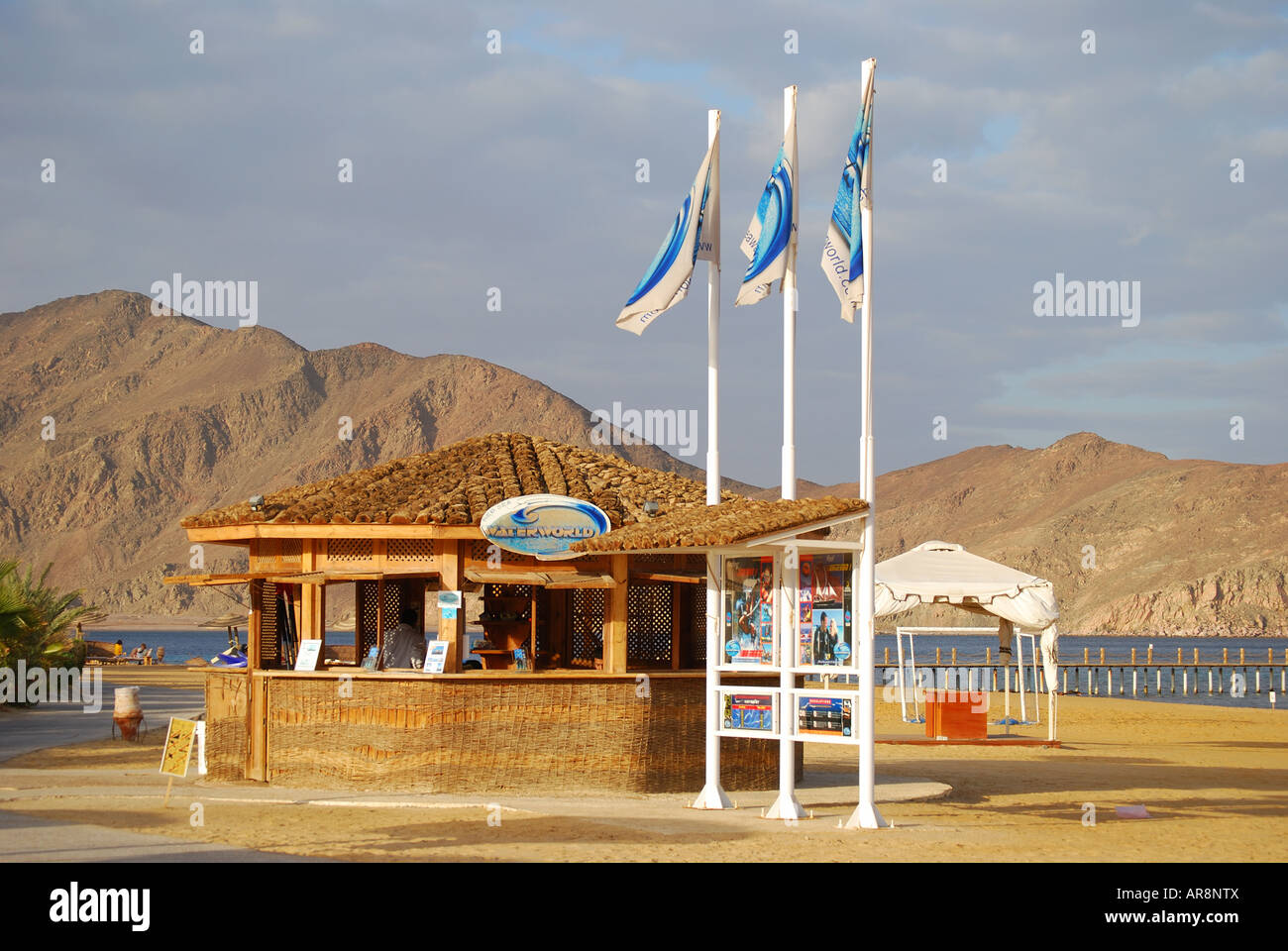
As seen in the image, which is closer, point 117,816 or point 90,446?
point 117,816

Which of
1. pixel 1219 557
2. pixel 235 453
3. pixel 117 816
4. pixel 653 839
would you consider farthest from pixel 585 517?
pixel 235 453

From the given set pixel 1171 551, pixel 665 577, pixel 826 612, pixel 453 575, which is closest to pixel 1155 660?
pixel 1171 551

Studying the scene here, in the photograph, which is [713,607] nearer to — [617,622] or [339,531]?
[617,622]

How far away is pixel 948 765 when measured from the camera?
21.5 meters

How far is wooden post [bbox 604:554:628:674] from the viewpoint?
1548 cm

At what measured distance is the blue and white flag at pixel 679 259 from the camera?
14570 mm

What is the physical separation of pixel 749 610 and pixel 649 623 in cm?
281

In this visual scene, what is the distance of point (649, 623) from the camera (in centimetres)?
1689

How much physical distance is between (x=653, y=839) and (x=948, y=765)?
10356mm

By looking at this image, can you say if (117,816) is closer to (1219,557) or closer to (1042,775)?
(1042,775)

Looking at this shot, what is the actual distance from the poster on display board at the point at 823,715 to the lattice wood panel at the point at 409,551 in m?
4.64

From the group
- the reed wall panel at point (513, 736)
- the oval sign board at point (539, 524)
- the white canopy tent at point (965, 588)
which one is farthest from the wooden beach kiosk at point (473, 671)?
the white canopy tent at point (965, 588)

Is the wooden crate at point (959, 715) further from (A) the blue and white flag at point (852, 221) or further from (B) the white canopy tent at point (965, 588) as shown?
(A) the blue and white flag at point (852, 221)
